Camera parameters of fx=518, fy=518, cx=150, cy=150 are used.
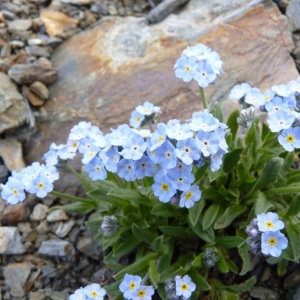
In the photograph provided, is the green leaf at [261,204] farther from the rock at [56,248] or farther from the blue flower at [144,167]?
the rock at [56,248]

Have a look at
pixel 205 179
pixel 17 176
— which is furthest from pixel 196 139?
pixel 17 176

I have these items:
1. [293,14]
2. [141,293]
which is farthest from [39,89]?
[293,14]

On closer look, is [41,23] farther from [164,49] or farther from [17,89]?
[164,49]

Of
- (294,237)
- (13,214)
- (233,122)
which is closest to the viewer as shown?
(294,237)

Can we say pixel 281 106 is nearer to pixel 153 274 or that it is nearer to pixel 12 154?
pixel 153 274

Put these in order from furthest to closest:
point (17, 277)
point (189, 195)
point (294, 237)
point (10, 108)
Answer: point (10, 108), point (17, 277), point (294, 237), point (189, 195)
